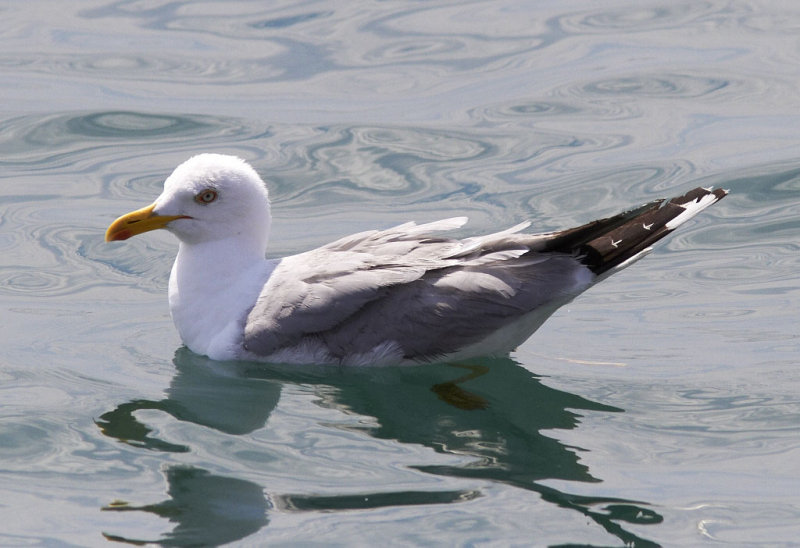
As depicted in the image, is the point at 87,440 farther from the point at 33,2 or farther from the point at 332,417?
the point at 33,2

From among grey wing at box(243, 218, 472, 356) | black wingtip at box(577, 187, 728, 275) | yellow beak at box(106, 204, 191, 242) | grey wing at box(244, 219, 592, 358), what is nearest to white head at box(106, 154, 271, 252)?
yellow beak at box(106, 204, 191, 242)

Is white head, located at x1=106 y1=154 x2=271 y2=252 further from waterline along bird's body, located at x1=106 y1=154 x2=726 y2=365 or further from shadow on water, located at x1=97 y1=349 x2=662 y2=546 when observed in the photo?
shadow on water, located at x1=97 y1=349 x2=662 y2=546

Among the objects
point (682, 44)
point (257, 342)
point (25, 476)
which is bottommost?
point (25, 476)

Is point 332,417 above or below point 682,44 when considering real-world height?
below

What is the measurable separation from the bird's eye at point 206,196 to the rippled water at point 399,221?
1.03 metres

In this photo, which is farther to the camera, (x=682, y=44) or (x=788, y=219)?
(x=682, y=44)

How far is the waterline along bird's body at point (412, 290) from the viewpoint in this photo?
8.14 meters

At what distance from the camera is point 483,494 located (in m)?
6.69

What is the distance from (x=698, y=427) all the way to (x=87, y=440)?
3.50m

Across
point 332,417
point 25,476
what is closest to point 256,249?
point 332,417

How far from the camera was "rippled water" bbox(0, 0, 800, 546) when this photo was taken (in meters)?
6.75

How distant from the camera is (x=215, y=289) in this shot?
8.74 meters

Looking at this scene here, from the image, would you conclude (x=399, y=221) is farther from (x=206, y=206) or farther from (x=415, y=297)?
(x=415, y=297)

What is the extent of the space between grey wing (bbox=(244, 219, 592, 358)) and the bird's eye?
2.90 feet
